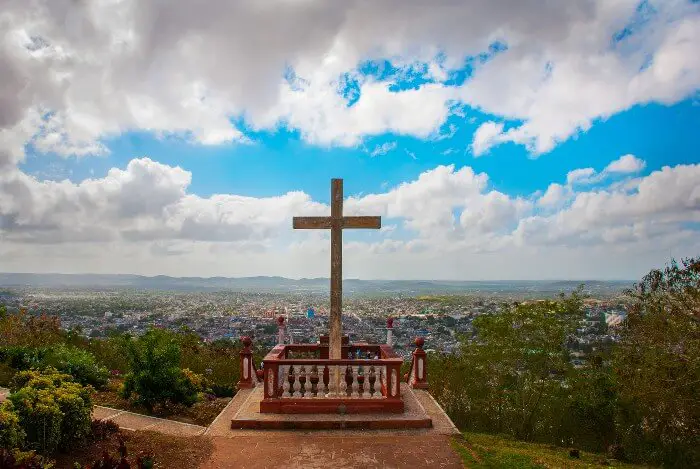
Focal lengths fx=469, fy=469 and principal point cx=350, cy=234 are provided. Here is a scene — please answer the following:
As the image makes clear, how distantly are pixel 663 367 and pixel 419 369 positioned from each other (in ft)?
18.8

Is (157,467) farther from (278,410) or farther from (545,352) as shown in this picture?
(545,352)

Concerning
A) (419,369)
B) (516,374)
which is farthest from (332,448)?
(516,374)

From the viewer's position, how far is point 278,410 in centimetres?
906

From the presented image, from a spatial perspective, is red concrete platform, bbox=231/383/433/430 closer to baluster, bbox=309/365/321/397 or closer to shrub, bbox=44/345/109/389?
baluster, bbox=309/365/321/397

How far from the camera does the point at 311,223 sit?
10.5m

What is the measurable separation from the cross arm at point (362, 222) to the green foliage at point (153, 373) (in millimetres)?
4669

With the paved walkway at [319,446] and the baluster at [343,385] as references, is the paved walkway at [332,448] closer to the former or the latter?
the paved walkway at [319,446]

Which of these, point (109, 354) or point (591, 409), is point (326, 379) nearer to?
point (591, 409)

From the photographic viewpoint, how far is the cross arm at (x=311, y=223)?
10.5 metres

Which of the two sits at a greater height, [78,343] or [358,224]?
[358,224]

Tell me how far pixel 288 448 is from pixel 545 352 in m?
8.91

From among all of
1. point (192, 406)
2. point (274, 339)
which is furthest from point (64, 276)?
point (192, 406)

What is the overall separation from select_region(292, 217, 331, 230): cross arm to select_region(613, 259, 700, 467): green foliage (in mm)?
8399

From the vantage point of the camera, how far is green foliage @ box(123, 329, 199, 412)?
9914mm
